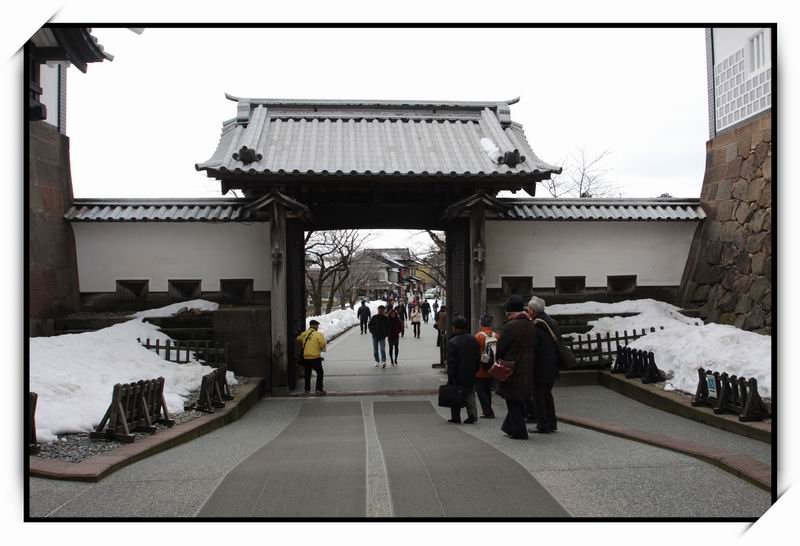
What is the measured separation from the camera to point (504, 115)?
51.2 ft

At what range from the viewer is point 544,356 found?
809 centimetres

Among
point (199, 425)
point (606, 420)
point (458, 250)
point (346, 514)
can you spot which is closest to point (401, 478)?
point (346, 514)

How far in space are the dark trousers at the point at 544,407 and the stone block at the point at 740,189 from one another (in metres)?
6.11

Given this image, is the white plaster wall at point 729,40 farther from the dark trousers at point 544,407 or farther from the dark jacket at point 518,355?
the dark trousers at point 544,407

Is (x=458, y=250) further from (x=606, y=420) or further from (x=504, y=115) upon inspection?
(x=606, y=420)

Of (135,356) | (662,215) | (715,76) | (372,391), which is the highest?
(715,76)

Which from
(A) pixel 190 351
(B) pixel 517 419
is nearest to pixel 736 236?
(B) pixel 517 419

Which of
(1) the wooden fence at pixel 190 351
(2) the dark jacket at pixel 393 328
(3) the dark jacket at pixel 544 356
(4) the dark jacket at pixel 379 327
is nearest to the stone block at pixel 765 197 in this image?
(3) the dark jacket at pixel 544 356

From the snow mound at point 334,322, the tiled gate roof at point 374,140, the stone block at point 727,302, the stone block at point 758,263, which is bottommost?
the snow mound at point 334,322

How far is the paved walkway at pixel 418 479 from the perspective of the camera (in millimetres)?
5047

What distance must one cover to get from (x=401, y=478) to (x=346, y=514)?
916mm

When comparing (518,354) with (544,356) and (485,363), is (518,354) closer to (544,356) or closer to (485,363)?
(544,356)

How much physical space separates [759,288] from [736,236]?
1.68 meters

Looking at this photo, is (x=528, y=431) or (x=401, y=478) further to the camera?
(x=528, y=431)
